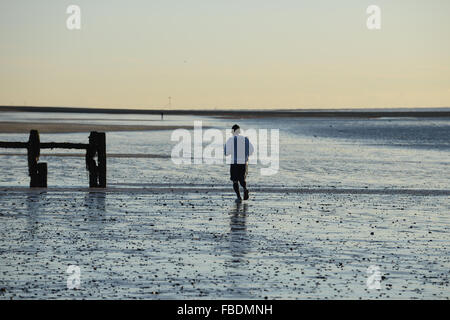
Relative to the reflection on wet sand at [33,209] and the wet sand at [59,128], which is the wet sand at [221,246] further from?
the wet sand at [59,128]

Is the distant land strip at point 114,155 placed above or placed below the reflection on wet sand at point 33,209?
above

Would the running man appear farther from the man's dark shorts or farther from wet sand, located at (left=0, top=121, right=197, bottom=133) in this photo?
wet sand, located at (left=0, top=121, right=197, bottom=133)

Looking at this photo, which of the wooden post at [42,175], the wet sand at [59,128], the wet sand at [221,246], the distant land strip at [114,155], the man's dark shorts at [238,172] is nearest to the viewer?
the wet sand at [221,246]

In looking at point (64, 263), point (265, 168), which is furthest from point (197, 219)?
point (265, 168)

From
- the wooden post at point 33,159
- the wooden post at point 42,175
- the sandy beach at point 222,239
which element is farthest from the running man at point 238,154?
the wooden post at point 33,159

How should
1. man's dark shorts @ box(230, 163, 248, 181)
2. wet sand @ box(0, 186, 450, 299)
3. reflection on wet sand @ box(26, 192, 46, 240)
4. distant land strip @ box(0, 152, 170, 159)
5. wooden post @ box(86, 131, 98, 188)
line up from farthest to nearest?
distant land strip @ box(0, 152, 170, 159), wooden post @ box(86, 131, 98, 188), man's dark shorts @ box(230, 163, 248, 181), reflection on wet sand @ box(26, 192, 46, 240), wet sand @ box(0, 186, 450, 299)

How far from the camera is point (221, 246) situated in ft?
47.1

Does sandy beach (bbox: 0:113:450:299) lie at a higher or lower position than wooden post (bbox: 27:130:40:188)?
lower

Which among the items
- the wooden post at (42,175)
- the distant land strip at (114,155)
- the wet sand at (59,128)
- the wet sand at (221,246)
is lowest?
the wet sand at (221,246)

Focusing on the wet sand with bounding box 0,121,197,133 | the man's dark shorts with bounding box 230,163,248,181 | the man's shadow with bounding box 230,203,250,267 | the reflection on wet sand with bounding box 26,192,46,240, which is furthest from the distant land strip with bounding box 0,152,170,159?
the wet sand with bounding box 0,121,197,133

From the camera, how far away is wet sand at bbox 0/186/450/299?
11.1m

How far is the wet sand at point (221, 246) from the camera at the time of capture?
36.3 ft

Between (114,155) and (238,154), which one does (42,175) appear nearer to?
(238,154)

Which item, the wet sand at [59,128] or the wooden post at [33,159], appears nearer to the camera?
the wooden post at [33,159]
